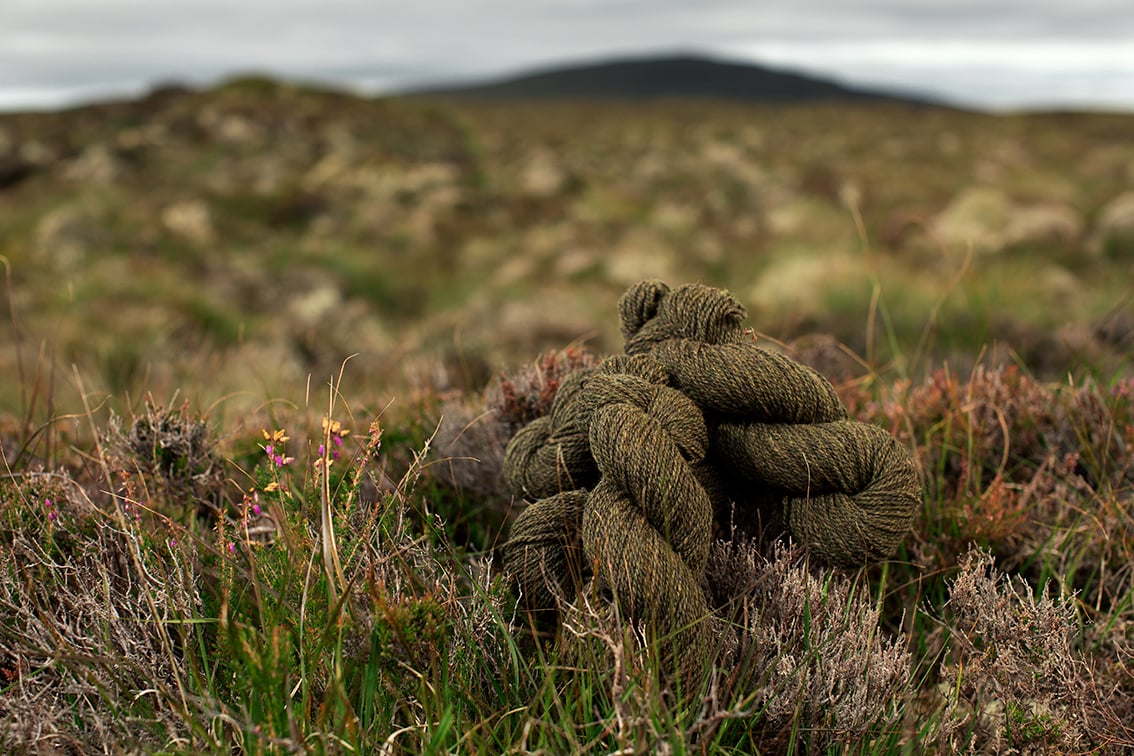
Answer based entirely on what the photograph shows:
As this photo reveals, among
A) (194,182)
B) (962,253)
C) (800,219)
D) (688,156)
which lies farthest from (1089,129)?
(194,182)

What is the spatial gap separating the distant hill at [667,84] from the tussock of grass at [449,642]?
13378 cm

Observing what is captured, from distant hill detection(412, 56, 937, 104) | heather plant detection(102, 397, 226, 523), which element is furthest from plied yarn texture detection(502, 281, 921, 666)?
distant hill detection(412, 56, 937, 104)

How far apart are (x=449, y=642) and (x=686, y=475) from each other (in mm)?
649

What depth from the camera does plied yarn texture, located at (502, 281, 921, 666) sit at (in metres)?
1.78

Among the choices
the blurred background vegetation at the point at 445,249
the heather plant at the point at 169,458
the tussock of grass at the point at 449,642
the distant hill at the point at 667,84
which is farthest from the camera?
the distant hill at the point at 667,84

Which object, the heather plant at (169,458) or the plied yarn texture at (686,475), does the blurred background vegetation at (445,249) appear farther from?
the plied yarn texture at (686,475)

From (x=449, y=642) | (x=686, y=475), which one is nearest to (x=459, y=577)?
(x=449, y=642)

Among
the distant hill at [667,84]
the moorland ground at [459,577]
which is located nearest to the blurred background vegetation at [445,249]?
the moorland ground at [459,577]

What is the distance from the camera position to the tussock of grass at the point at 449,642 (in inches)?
63.1

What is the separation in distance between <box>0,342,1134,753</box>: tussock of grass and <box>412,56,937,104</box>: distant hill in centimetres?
13378

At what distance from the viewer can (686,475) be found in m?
1.85

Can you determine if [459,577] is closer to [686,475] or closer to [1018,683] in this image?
[686,475]

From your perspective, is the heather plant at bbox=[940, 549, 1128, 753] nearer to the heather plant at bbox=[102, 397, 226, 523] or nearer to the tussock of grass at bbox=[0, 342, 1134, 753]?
the tussock of grass at bbox=[0, 342, 1134, 753]

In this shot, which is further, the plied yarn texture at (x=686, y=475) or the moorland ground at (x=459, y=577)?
the plied yarn texture at (x=686, y=475)
